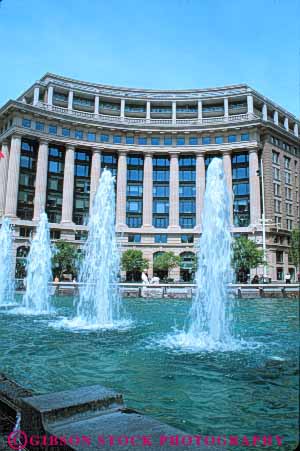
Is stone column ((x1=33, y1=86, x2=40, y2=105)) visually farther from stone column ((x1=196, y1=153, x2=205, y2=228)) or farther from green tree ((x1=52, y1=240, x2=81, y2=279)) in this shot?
stone column ((x1=196, y1=153, x2=205, y2=228))

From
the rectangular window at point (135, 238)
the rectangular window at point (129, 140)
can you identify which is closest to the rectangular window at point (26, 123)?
the rectangular window at point (129, 140)

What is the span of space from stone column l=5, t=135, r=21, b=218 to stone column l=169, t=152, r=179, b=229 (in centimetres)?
2842

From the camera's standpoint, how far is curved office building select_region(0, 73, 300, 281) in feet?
210

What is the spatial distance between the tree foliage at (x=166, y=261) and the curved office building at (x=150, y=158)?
4.01 m

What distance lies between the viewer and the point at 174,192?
69.2 m

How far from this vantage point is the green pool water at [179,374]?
4.89 meters

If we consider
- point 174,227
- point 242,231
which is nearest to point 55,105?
→ point 174,227

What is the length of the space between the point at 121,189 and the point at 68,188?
1014 cm

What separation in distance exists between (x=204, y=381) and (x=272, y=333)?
6390 mm

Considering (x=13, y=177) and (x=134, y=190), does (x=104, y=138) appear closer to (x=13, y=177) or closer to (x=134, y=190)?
(x=134, y=190)

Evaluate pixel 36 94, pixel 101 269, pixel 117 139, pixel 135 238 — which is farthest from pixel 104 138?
pixel 101 269

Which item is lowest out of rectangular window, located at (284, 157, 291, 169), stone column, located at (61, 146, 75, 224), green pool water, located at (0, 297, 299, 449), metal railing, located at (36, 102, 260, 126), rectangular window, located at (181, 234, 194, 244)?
green pool water, located at (0, 297, 299, 449)

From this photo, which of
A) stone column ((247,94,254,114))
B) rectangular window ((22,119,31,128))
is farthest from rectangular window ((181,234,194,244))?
rectangular window ((22,119,31,128))

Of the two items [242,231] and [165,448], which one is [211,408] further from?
[242,231]
